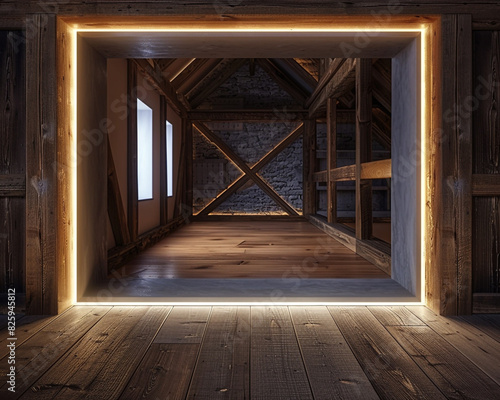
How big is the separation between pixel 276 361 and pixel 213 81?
25.1ft

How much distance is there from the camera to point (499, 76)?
2375 mm

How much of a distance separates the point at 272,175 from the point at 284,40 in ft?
21.7

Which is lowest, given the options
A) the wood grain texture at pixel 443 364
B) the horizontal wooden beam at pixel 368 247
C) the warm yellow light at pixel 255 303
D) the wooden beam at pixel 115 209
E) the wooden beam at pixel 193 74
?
the wood grain texture at pixel 443 364

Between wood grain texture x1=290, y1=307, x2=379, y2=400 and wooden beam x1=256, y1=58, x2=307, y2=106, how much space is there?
272 inches

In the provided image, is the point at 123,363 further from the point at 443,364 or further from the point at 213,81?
the point at 213,81

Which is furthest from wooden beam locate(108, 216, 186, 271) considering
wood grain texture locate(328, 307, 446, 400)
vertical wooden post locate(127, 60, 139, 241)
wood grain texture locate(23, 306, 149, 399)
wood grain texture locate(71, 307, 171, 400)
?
wood grain texture locate(328, 307, 446, 400)

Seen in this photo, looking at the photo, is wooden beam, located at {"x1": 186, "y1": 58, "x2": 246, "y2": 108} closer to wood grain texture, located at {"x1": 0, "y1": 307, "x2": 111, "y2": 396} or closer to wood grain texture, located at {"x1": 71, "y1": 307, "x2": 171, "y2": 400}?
wood grain texture, located at {"x1": 0, "y1": 307, "x2": 111, "y2": 396}

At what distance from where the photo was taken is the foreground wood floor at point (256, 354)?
143 centimetres

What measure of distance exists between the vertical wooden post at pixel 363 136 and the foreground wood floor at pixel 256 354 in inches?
86.7

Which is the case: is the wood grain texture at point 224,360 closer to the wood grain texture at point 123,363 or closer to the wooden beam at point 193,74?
the wood grain texture at point 123,363

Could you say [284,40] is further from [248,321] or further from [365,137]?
[365,137]

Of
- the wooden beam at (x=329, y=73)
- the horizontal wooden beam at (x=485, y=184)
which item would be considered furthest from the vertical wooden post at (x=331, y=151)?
the horizontal wooden beam at (x=485, y=184)

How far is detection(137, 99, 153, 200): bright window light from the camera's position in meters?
5.61

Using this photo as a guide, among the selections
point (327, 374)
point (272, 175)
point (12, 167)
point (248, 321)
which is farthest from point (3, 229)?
point (272, 175)
